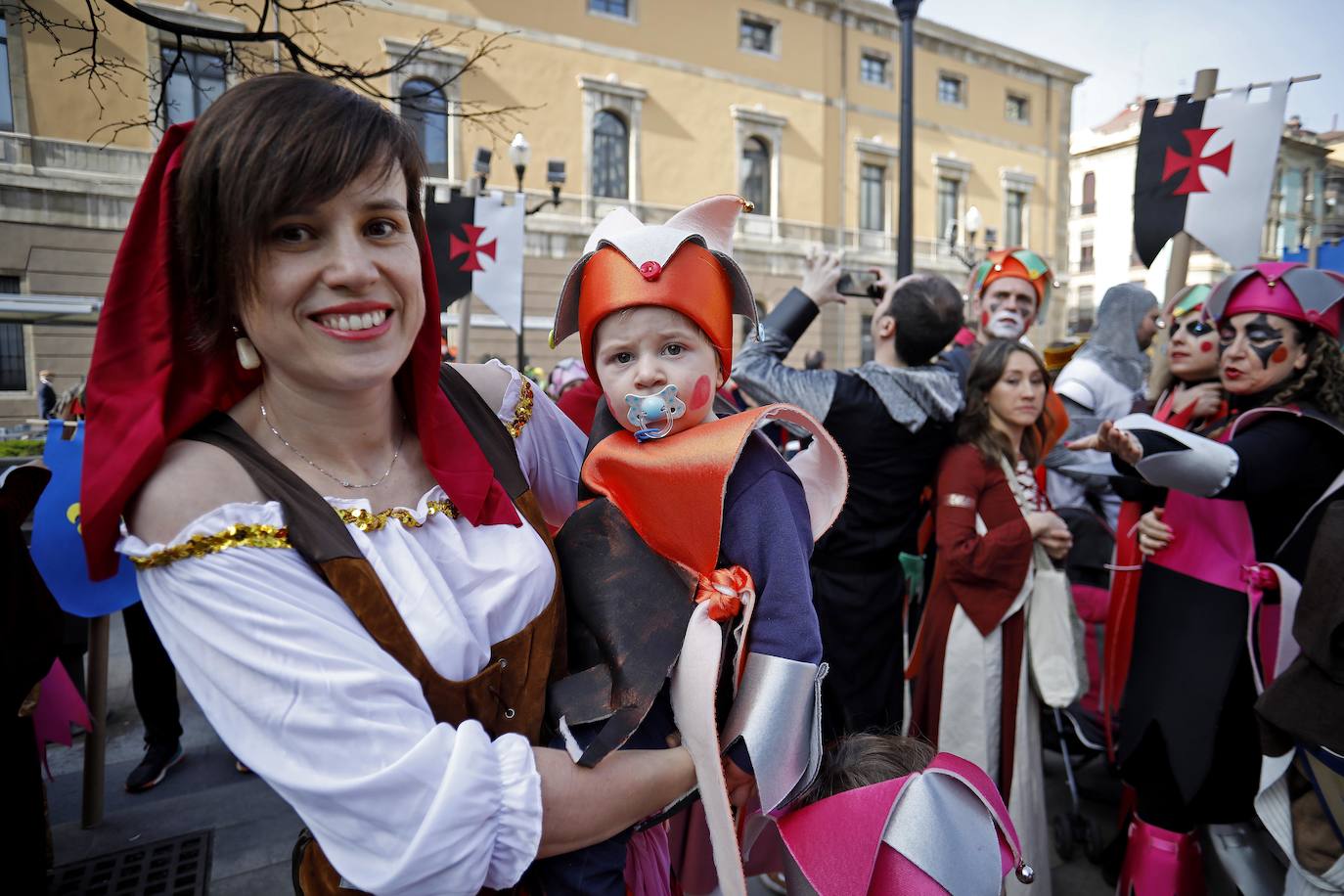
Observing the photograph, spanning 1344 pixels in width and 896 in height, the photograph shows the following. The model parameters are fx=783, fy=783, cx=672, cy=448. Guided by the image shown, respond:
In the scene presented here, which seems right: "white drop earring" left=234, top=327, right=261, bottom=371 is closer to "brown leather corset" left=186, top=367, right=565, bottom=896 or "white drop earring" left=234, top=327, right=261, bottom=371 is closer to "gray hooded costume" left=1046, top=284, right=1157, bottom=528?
"brown leather corset" left=186, top=367, right=565, bottom=896

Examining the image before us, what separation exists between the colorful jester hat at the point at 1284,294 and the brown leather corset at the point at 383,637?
92.9 inches

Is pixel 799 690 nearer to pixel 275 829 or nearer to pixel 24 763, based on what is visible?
pixel 24 763

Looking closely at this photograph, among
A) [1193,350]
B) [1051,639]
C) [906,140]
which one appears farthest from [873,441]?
[906,140]

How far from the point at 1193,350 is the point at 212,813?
4.52 meters

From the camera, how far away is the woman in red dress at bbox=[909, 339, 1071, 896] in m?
2.74

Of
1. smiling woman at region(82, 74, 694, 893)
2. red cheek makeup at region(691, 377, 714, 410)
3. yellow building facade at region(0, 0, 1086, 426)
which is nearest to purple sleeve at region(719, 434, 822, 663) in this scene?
red cheek makeup at region(691, 377, 714, 410)

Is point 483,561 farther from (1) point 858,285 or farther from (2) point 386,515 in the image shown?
(1) point 858,285

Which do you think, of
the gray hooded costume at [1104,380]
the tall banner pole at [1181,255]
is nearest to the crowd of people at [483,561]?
the tall banner pole at [1181,255]

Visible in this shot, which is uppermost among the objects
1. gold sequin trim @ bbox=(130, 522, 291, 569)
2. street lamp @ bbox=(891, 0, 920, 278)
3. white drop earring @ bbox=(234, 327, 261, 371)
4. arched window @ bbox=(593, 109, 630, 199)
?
arched window @ bbox=(593, 109, 630, 199)

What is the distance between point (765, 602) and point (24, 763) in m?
2.58

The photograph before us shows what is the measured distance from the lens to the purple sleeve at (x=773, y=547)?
1.24 metres

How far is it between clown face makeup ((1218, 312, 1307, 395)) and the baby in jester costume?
5.60ft

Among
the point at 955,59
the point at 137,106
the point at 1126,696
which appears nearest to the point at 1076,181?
the point at 955,59

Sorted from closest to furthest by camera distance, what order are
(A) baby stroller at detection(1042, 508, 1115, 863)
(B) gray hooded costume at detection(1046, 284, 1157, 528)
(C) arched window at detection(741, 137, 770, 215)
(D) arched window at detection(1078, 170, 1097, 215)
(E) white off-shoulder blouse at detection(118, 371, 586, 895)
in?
(E) white off-shoulder blouse at detection(118, 371, 586, 895)
(A) baby stroller at detection(1042, 508, 1115, 863)
(B) gray hooded costume at detection(1046, 284, 1157, 528)
(C) arched window at detection(741, 137, 770, 215)
(D) arched window at detection(1078, 170, 1097, 215)
